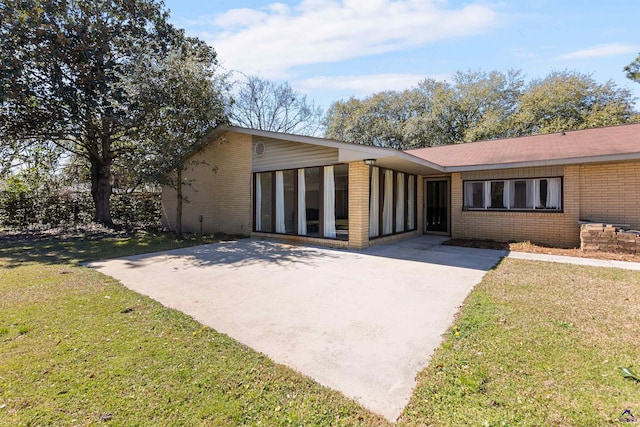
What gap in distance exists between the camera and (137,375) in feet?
8.28

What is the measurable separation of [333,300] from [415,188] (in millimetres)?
8321

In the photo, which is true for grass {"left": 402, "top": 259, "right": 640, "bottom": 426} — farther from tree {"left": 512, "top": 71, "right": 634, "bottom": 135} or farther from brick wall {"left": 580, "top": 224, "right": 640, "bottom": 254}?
tree {"left": 512, "top": 71, "right": 634, "bottom": 135}

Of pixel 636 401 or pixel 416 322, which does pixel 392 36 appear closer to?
pixel 416 322

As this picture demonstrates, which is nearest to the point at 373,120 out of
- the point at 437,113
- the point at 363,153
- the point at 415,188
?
the point at 437,113

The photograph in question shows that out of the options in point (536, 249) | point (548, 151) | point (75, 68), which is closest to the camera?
point (536, 249)

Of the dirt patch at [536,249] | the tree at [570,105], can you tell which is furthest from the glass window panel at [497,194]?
the tree at [570,105]

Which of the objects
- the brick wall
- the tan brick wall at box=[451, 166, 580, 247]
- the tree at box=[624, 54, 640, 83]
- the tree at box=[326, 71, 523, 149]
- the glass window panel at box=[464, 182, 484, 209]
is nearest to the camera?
the brick wall

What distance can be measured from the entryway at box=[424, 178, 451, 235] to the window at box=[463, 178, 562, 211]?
3.82ft

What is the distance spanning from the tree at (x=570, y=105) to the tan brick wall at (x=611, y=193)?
45.2 feet

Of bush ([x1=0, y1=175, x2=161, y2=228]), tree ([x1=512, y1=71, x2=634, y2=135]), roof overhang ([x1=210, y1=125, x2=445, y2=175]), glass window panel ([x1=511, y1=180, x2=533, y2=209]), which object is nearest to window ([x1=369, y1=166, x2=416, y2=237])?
roof overhang ([x1=210, y1=125, x2=445, y2=175])

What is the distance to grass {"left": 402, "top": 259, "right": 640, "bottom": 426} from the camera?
2110mm

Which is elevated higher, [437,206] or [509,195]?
[509,195]

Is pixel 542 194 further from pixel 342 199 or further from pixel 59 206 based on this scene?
pixel 59 206

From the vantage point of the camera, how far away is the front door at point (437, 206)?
1165cm
